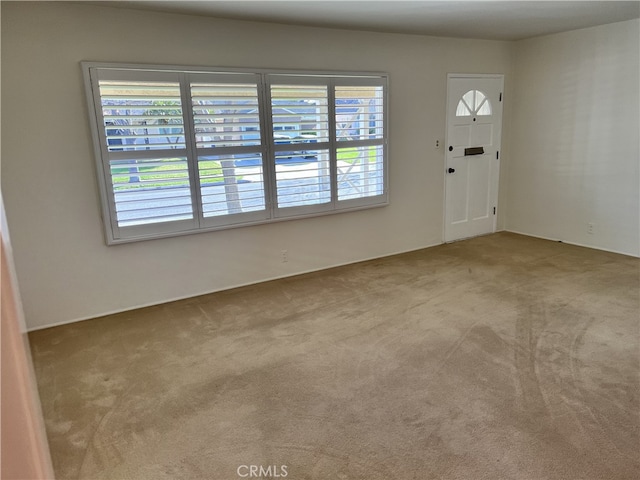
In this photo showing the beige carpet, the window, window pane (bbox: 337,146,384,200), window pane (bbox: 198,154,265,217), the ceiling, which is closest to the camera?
the beige carpet

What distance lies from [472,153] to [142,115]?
12.4ft

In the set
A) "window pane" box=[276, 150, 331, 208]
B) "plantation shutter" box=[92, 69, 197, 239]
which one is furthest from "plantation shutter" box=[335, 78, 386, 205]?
"plantation shutter" box=[92, 69, 197, 239]

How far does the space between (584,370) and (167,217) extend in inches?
126

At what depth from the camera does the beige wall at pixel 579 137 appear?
4.59m

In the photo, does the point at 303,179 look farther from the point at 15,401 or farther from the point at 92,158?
the point at 15,401

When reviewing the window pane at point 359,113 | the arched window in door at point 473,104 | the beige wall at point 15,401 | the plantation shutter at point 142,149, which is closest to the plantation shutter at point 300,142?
the window pane at point 359,113

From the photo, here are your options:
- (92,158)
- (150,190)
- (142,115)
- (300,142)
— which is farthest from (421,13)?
(92,158)

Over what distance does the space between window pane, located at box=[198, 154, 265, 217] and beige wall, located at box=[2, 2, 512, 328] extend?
9.9 inches

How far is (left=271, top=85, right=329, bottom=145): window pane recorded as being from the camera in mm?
4016

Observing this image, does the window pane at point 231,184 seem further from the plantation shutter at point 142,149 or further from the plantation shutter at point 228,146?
the plantation shutter at point 142,149

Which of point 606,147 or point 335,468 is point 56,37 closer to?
point 335,468

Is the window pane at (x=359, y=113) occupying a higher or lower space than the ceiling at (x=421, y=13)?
lower

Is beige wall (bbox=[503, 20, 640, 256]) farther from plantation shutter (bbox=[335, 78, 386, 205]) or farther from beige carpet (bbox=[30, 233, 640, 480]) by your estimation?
plantation shutter (bbox=[335, 78, 386, 205])

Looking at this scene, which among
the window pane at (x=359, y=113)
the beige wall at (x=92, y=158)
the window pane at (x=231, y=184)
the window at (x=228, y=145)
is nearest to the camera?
the beige wall at (x=92, y=158)
